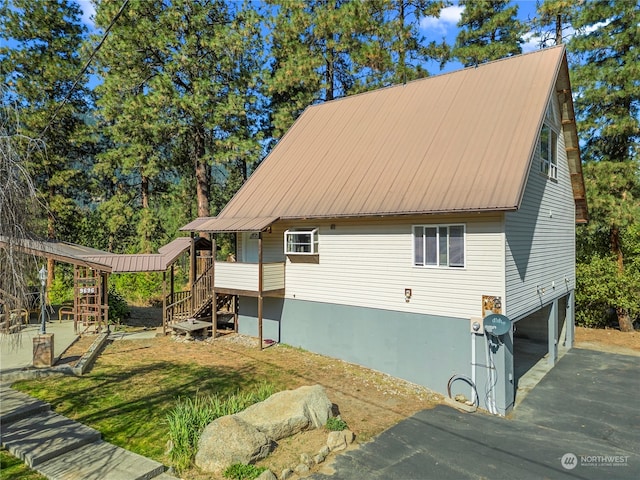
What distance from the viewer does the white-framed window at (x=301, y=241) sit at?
1374cm

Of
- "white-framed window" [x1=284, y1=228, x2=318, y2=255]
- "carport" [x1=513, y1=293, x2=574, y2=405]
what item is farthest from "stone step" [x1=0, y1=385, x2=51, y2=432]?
"carport" [x1=513, y1=293, x2=574, y2=405]

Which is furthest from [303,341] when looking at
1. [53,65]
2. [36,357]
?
[53,65]

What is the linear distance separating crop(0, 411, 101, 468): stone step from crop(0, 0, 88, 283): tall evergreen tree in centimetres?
1636

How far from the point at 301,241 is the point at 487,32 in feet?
56.5

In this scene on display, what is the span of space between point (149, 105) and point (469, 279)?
18.0 m

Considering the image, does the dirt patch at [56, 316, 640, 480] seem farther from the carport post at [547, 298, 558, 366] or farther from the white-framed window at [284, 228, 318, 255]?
the carport post at [547, 298, 558, 366]

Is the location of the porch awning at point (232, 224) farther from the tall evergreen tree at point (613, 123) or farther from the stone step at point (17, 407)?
the tall evergreen tree at point (613, 123)

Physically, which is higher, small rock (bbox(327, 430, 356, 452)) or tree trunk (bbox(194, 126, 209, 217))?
tree trunk (bbox(194, 126, 209, 217))

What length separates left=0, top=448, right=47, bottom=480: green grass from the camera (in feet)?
20.1

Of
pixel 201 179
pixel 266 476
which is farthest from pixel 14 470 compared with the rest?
pixel 201 179

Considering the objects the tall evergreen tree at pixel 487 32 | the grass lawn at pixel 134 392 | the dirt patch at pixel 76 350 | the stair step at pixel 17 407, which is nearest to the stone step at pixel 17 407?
the stair step at pixel 17 407

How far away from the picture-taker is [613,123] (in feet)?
57.5

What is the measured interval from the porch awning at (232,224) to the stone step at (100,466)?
297 inches

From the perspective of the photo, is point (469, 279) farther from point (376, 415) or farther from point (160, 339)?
point (160, 339)
